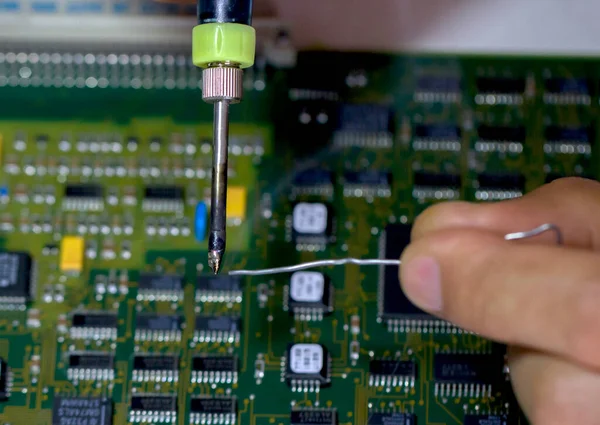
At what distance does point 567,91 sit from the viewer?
205 cm

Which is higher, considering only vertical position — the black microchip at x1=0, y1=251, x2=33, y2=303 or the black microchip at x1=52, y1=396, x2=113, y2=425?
the black microchip at x1=0, y1=251, x2=33, y2=303

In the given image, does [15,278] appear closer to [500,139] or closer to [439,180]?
[439,180]

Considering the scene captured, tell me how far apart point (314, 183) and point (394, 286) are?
0.34 meters

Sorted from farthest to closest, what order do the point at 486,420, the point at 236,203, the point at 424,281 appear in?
the point at 236,203
the point at 486,420
the point at 424,281

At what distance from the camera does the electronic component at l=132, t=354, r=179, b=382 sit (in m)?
1.95

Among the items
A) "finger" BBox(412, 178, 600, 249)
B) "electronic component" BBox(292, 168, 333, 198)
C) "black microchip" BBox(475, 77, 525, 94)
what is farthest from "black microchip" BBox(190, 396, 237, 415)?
"black microchip" BBox(475, 77, 525, 94)

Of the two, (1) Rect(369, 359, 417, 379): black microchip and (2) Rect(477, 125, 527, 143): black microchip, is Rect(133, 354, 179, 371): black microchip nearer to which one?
(1) Rect(369, 359, 417, 379): black microchip

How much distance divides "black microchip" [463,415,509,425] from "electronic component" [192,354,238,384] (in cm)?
60

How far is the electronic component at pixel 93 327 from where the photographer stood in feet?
6.46

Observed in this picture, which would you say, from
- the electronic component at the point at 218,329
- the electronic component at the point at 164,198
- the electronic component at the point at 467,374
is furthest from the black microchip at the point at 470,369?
the electronic component at the point at 164,198

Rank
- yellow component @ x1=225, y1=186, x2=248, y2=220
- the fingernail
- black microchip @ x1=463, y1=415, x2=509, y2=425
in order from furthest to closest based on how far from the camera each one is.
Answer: yellow component @ x1=225, y1=186, x2=248, y2=220, black microchip @ x1=463, y1=415, x2=509, y2=425, the fingernail

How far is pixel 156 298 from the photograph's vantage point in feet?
6.51

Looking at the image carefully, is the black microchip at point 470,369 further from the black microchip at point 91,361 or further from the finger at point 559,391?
the black microchip at point 91,361

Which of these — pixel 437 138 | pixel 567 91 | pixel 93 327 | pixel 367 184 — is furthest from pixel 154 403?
pixel 567 91
